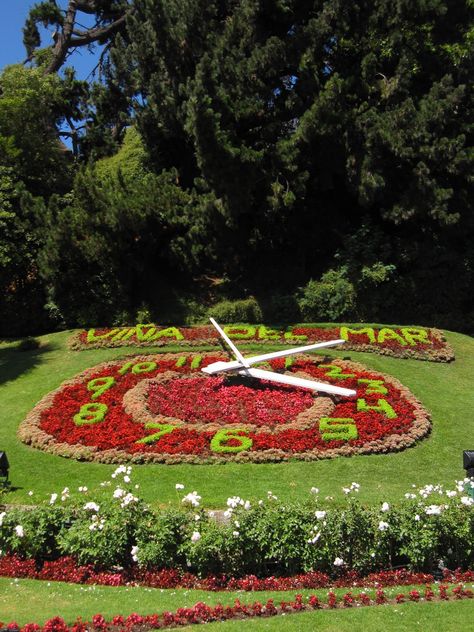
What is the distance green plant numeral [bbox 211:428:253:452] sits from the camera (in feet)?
33.8

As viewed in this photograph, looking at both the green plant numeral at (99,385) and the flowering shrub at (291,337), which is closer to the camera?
the green plant numeral at (99,385)

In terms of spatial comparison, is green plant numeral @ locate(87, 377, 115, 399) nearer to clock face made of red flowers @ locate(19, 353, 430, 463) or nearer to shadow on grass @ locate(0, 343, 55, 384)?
clock face made of red flowers @ locate(19, 353, 430, 463)

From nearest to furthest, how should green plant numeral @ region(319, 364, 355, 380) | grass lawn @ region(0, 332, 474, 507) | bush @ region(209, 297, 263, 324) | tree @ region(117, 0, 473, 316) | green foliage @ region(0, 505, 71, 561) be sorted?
green foliage @ region(0, 505, 71, 561), grass lawn @ region(0, 332, 474, 507), green plant numeral @ region(319, 364, 355, 380), tree @ region(117, 0, 473, 316), bush @ region(209, 297, 263, 324)

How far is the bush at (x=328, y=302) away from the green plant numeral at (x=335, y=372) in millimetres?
4754

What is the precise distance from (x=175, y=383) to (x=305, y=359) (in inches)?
131

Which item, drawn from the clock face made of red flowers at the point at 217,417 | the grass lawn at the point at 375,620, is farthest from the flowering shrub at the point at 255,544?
the clock face made of red flowers at the point at 217,417

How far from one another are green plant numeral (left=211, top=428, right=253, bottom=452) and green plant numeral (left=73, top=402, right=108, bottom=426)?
256 centimetres

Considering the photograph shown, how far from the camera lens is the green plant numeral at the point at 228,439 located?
33.8ft

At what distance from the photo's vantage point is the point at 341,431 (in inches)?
428

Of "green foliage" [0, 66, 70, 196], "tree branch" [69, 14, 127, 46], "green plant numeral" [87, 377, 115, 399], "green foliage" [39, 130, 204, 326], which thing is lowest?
"green plant numeral" [87, 377, 115, 399]

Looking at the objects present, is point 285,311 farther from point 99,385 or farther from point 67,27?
point 67,27

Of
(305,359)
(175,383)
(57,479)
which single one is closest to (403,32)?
(305,359)

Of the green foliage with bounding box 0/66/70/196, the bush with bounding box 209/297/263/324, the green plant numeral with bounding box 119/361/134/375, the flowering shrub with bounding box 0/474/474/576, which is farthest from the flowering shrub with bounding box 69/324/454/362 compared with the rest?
the flowering shrub with bounding box 0/474/474/576

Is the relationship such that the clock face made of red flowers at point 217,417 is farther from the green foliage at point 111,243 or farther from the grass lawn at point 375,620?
the green foliage at point 111,243
